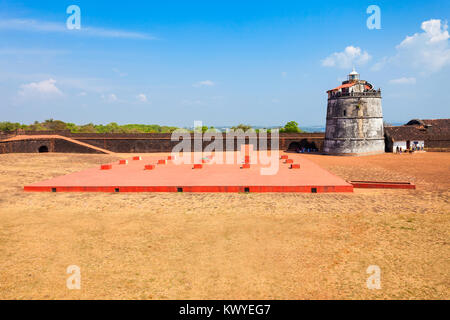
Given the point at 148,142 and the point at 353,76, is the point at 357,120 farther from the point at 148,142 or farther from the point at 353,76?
the point at 148,142

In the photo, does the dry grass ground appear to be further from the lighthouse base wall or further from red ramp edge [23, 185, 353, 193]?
the lighthouse base wall

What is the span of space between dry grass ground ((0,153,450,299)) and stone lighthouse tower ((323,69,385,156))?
1741cm

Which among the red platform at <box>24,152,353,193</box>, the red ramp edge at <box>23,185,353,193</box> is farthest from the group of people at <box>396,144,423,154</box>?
the red ramp edge at <box>23,185,353,193</box>

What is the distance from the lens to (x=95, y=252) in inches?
251

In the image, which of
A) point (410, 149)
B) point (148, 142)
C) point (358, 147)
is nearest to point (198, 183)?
point (358, 147)

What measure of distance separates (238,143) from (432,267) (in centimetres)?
2721

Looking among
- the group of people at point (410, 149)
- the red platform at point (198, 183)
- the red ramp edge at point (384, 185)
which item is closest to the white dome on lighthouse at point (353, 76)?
the group of people at point (410, 149)

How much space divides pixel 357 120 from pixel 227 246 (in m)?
25.6

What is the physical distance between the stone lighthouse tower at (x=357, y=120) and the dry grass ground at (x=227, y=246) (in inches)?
686

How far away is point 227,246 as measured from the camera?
662cm

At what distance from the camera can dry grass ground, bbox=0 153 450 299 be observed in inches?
193
